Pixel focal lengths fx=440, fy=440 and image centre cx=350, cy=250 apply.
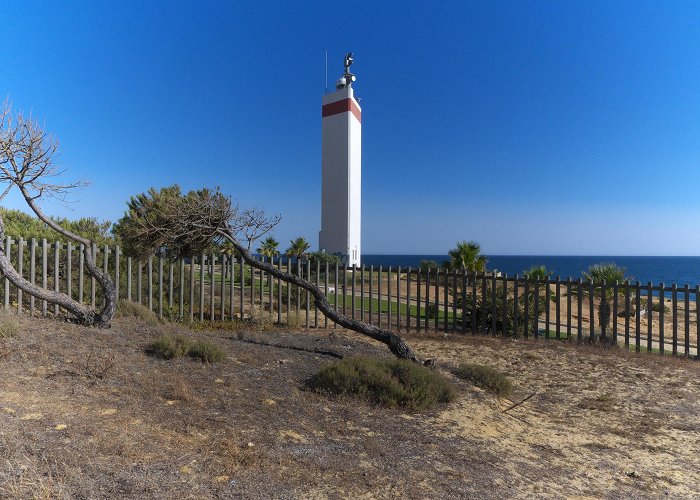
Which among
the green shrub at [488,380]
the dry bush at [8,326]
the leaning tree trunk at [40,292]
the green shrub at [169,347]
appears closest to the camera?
the dry bush at [8,326]

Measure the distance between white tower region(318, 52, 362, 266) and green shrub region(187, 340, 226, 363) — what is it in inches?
1135

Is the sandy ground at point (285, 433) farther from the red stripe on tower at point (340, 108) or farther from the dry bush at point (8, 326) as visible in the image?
the red stripe on tower at point (340, 108)

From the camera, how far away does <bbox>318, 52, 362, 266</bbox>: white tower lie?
35.7m

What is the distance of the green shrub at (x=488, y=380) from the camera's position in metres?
6.46

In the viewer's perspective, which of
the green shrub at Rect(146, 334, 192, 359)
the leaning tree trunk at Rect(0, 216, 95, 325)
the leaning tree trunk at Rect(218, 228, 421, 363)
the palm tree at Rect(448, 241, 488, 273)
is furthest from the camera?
the palm tree at Rect(448, 241, 488, 273)

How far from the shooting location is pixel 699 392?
696cm

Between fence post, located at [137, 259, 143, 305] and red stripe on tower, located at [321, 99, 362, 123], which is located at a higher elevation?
red stripe on tower, located at [321, 99, 362, 123]

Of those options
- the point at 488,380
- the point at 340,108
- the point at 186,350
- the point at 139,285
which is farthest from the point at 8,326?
the point at 340,108


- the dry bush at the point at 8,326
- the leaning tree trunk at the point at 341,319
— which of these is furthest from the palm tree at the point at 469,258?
the dry bush at the point at 8,326

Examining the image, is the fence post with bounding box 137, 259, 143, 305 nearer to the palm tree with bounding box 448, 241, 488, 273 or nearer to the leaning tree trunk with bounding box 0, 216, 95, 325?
the leaning tree trunk with bounding box 0, 216, 95, 325

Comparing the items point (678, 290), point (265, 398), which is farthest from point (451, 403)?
point (678, 290)

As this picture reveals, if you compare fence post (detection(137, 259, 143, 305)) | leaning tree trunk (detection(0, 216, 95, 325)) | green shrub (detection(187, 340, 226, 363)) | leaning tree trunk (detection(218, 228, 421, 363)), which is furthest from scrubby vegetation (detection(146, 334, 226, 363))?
fence post (detection(137, 259, 143, 305))

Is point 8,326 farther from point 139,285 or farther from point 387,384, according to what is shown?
point 387,384

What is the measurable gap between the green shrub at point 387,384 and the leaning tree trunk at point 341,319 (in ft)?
4.82
